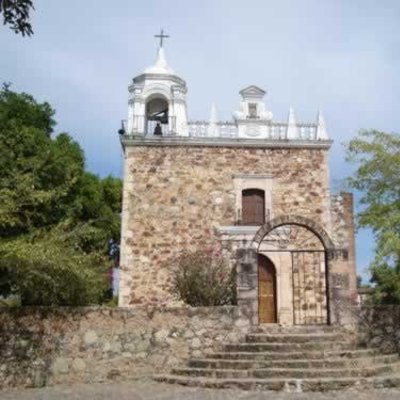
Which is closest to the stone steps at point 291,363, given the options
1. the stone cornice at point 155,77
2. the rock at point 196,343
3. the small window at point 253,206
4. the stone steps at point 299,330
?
the rock at point 196,343

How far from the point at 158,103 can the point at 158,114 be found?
1.89 feet

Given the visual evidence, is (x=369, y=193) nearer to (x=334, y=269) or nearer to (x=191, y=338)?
(x=334, y=269)

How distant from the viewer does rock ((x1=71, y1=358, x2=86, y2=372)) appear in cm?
952

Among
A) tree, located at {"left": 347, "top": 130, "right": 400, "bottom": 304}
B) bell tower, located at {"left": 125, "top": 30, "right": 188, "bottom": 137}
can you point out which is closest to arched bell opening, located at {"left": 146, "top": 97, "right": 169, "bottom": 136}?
bell tower, located at {"left": 125, "top": 30, "right": 188, "bottom": 137}

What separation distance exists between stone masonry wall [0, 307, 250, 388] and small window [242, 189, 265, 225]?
7770 mm

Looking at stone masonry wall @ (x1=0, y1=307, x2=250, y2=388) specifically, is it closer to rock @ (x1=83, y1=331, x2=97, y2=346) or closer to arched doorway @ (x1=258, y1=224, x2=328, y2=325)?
rock @ (x1=83, y1=331, x2=97, y2=346)

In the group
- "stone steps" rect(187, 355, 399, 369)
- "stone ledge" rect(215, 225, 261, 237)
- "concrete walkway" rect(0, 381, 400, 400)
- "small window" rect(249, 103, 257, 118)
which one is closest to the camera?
"concrete walkway" rect(0, 381, 400, 400)

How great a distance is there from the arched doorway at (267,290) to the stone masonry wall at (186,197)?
62.2 inches

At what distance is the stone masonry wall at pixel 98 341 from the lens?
30.8ft

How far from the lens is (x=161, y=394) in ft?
27.3

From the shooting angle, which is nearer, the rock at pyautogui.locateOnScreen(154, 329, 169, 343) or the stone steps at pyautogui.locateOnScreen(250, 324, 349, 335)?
the rock at pyautogui.locateOnScreen(154, 329, 169, 343)

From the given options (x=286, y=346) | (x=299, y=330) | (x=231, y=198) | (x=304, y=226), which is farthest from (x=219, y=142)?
(x=286, y=346)

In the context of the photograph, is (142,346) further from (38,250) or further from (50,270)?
(38,250)

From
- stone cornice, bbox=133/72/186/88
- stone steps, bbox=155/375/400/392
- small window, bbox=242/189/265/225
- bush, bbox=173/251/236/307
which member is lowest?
stone steps, bbox=155/375/400/392
